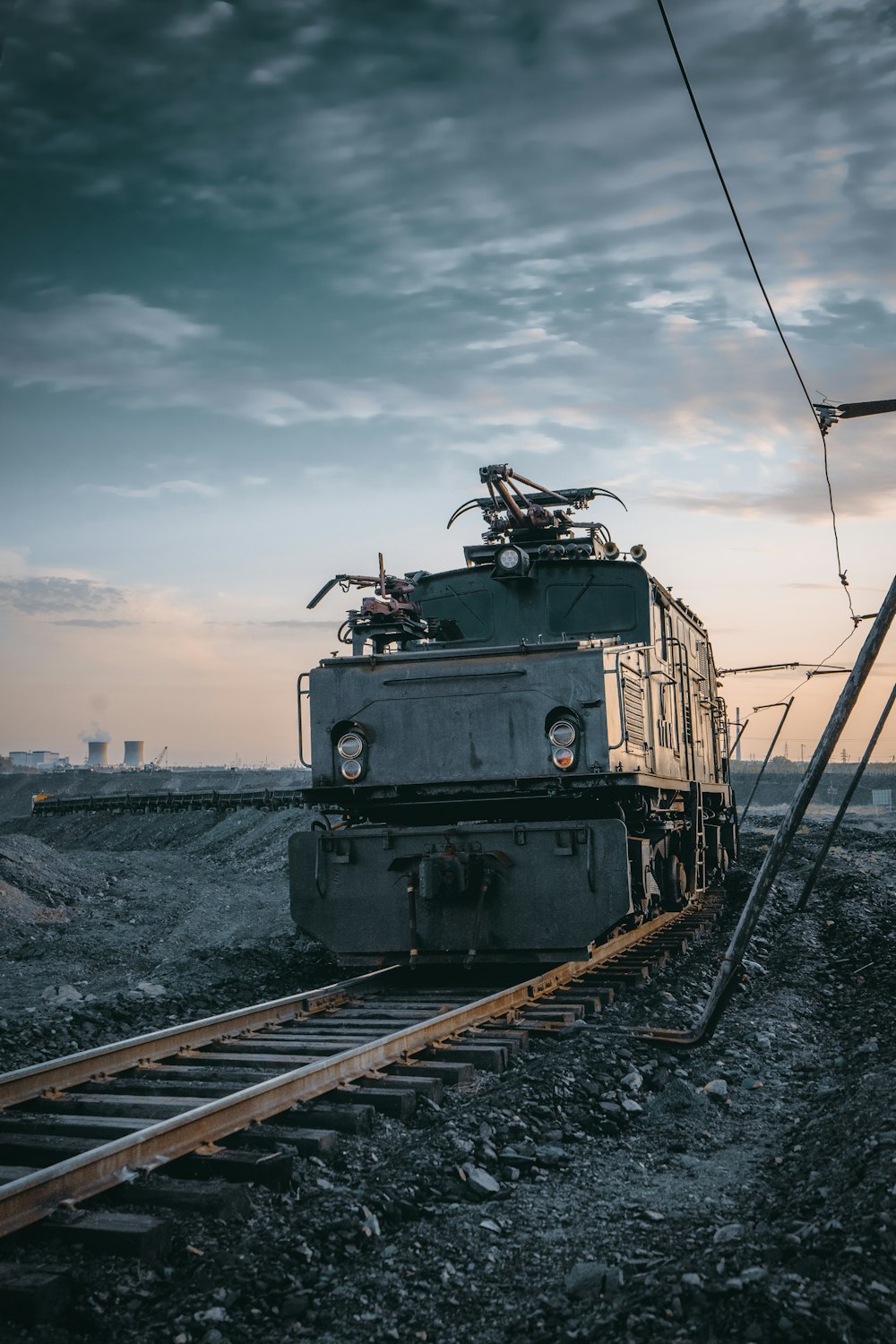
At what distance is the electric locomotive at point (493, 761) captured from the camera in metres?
8.20

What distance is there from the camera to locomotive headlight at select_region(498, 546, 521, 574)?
9438mm

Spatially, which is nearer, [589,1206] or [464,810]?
[589,1206]

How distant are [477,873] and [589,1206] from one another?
3.92 m

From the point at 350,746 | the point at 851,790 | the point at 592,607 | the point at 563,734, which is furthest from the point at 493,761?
the point at 851,790

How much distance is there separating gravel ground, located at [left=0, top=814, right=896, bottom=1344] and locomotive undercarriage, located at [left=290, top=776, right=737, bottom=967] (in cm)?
82

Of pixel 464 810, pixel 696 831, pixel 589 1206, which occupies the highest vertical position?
pixel 464 810

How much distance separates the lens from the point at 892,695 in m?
18.7

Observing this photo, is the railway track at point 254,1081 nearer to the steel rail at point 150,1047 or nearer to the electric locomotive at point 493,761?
the steel rail at point 150,1047

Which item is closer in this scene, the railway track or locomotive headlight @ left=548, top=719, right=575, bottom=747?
the railway track

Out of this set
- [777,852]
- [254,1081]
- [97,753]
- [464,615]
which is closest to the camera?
[254,1081]

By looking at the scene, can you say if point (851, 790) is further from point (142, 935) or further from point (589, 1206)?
point (589, 1206)

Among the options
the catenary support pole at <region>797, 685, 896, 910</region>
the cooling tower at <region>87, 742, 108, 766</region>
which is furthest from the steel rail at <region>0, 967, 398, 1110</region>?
the cooling tower at <region>87, 742, 108, 766</region>

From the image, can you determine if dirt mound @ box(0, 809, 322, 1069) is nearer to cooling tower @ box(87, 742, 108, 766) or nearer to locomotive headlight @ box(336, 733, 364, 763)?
locomotive headlight @ box(336, 733, 364, 763)

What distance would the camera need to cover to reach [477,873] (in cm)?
836
